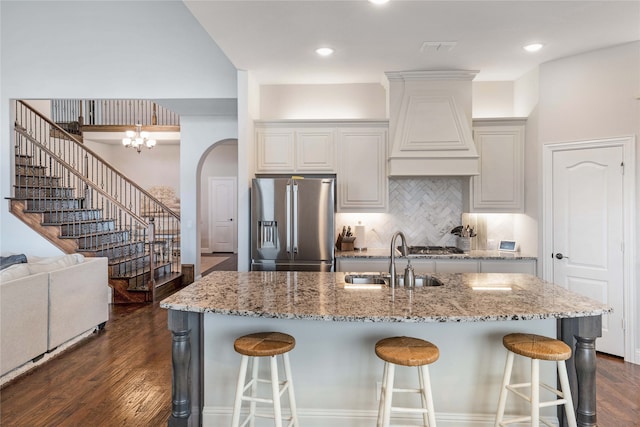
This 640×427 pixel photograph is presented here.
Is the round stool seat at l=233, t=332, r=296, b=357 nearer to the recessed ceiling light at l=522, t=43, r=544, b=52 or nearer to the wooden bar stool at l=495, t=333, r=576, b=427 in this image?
the wooden bar stool at l=495, t=333, r=576, b=427

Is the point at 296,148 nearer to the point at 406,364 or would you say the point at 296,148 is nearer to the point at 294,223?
the point at 294,223

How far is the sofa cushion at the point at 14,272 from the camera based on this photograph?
3.38m

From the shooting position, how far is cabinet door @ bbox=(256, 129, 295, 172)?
4.71 m

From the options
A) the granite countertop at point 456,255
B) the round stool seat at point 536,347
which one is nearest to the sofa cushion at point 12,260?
the granite countertop at point 456,255

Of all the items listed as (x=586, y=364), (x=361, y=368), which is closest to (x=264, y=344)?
(x=361, y=368)

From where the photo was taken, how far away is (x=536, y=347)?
6.88ft

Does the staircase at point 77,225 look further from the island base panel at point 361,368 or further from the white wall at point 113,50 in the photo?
the island base panel at point 361,368

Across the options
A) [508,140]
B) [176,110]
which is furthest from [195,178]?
[508,140]

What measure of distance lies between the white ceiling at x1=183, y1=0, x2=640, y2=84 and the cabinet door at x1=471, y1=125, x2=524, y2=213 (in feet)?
2.30

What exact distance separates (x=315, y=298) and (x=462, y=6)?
2412 millimetres

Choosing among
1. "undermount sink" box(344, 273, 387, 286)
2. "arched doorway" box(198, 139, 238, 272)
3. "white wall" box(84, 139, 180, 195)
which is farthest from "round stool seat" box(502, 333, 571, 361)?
"white wall" box(84, 139, 180, 195)

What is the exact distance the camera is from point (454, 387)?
244 centimetres

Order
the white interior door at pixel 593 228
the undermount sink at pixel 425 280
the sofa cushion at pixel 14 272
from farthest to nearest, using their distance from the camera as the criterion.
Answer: the white interior door at pixel 593 228 < the sofa cushion at pixel 14 272 < the undermount sink at pixel 425 280

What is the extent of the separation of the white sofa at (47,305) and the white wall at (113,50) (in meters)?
2.36
